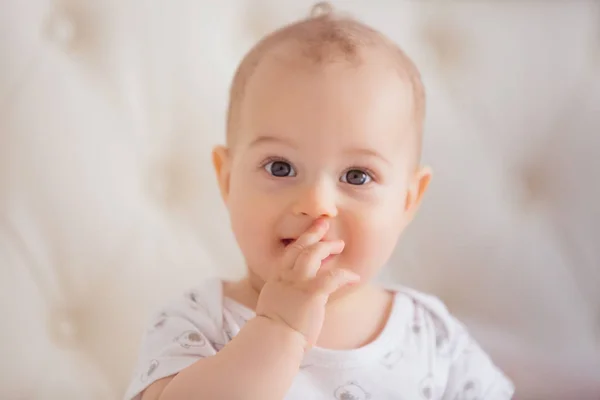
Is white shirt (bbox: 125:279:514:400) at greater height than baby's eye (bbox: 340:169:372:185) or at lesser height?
lesser

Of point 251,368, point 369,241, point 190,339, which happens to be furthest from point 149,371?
point 369,241

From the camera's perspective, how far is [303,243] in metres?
0.69

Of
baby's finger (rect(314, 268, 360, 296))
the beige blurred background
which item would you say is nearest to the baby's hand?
baby's finger (rect(314, 268, 360, 296))

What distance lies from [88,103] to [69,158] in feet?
0.28

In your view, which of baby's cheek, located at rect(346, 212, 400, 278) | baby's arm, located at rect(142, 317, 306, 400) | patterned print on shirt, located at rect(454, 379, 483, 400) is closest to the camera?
baby's arm, located at rect(142, 317, 306, 400)

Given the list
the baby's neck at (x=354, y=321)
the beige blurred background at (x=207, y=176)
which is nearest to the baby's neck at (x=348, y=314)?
the baby's neck at (x=354, y=321)

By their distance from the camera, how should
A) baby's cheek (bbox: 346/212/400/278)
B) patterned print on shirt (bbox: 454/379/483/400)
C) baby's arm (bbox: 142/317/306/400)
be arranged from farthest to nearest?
1. patterned print on shirt (bbox: 454/379/483/400)
2. baby's cheek (bbox: 346/212/400/278)
3. baby's arm (bbox: 142/317/306/400)

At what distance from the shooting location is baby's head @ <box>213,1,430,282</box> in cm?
73

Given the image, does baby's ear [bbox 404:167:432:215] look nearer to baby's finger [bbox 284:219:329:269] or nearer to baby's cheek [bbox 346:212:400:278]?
baby's cheek [bbox 346:212:400:278]

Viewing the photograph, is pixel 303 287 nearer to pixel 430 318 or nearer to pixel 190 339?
pixel 190 339

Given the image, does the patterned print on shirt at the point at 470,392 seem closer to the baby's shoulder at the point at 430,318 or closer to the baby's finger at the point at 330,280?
the baby's shoulder at the point at 430,318

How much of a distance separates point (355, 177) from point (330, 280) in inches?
5.0

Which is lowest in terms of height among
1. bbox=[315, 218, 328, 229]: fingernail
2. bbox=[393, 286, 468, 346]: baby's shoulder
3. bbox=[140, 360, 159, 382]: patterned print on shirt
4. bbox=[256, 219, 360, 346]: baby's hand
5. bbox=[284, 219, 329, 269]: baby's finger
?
bbox=[140, 360, 159, 382]: patterned print on shirt

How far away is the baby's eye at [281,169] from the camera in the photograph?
74 cm
